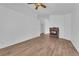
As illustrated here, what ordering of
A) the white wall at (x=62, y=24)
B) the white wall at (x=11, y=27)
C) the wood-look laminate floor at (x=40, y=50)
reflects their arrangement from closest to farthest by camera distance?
the wood-look laminate floor at (x=40, y=50), the white wall at (x=11, y=27), the white wall at (x=62, y=24)

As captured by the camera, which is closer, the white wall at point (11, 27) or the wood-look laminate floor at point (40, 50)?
Answer: the wood-look laminate floor at point (40, 50)

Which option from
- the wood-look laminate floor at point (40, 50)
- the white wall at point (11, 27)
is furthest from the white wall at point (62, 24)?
the white wall at point (11, 27)

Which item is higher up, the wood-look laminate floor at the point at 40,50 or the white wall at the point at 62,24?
the white wall at the point at 62,24

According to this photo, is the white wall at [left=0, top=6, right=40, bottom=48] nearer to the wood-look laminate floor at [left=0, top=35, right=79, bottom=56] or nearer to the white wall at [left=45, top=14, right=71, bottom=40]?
the wood-look laminate floor at [left=0, top=35, right=79, bottom=56]

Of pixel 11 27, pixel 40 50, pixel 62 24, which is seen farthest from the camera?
pixel 62 24

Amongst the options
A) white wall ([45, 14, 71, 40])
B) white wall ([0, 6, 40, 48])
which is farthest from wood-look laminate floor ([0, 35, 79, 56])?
white wall ([45, 14, 71, 40])

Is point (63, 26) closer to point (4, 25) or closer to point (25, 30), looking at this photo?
point (25, 30)

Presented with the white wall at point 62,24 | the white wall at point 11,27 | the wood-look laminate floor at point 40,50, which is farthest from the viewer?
the white wall at point 62,24

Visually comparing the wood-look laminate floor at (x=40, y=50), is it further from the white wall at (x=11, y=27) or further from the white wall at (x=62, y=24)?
the white wall at (x=62, y=24)

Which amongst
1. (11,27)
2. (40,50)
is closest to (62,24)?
(11,27)

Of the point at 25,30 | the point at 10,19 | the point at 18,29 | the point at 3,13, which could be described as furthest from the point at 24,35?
the point at 3,13

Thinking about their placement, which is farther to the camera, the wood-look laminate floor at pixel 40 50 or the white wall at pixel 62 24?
the white wall at pixel 62 24

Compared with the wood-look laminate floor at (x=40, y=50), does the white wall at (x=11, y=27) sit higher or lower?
higher

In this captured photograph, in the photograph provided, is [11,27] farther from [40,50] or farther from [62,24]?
[62,24]
